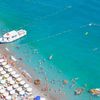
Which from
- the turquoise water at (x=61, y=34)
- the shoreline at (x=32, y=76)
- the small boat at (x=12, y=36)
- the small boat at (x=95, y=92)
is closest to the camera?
the shoreline at (x=32, y=76)

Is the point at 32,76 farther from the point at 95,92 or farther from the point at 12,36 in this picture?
the point at 12,36

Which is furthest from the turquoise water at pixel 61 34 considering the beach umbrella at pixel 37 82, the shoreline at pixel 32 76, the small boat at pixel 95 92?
the beach umbrella at pixel 37 82

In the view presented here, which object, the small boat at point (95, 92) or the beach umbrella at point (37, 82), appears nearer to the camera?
the small boat at point (95, 92)

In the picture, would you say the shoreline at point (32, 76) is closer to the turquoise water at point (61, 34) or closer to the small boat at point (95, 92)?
the turquoise water at point (61, 34)

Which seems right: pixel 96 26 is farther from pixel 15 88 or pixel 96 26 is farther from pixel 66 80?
pixel 15 88

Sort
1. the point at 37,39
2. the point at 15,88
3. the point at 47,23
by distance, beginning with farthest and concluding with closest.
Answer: the point at 47,23
the point at 37,39
the point at 15,88

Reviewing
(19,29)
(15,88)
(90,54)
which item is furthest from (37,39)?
(15,88)
